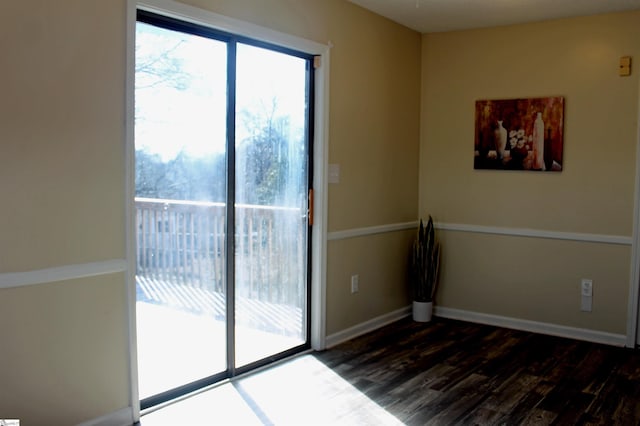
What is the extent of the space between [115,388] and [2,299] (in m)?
0.72

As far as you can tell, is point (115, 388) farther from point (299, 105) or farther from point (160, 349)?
point (299, 105)

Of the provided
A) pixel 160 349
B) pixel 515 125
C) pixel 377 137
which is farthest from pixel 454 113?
pixel 160 349

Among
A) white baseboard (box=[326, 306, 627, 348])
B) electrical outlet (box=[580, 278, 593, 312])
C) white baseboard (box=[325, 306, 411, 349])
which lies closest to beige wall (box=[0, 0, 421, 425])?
white baseboard (box=[325, 306, 411, 349])

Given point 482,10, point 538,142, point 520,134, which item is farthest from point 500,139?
point 482,10

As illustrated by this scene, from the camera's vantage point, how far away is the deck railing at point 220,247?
3.06 metres

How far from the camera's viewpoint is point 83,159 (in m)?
2.60

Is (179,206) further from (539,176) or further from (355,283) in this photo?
(539,176)

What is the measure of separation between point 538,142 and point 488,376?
6.34ft

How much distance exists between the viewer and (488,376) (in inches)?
143

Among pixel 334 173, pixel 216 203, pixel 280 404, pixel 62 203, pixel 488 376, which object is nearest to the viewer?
pixel 62 203

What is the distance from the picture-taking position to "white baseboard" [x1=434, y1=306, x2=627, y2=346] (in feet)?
14.3

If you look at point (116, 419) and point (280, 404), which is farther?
point (280, 404)

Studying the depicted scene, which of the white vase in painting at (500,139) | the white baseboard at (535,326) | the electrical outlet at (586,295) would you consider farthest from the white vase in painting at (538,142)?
the white baseboard at (535,326)

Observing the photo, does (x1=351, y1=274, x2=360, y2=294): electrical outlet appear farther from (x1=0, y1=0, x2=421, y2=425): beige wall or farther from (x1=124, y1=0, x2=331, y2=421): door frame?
(x1=0, y1=0, x2=421, y2=425): beige wall
